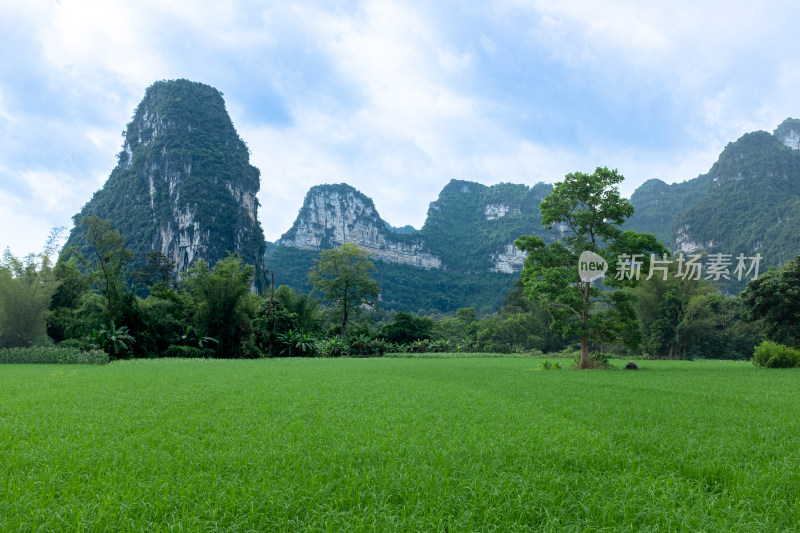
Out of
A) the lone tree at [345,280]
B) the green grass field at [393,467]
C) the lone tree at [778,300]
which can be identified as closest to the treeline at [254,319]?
the lone tree at [778,300]

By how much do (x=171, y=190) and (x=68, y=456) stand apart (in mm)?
85156

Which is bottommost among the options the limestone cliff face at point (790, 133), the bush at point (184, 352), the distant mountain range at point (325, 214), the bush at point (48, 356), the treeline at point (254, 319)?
the bush at point (184, 352)

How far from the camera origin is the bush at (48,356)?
18.2 meters

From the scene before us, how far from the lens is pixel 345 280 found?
127 feet

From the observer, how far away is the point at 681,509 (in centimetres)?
281

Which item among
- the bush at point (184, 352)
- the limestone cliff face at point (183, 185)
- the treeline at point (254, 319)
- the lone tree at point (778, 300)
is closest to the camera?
the lone tree at point (778, 300)

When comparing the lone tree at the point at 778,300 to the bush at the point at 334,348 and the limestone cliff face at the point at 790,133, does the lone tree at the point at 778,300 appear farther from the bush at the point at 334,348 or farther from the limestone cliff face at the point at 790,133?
the limestone cliff face at the point at 790,133

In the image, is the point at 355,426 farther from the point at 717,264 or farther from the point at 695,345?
the point at 695,345

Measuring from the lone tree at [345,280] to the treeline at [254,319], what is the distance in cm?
94

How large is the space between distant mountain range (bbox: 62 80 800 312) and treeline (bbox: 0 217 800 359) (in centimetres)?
3534

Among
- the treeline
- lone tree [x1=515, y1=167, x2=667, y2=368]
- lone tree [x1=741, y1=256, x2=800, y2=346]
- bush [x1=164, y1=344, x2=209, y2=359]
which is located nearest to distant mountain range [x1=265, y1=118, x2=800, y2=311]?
the treeline

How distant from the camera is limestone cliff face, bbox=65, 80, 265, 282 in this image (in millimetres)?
74688

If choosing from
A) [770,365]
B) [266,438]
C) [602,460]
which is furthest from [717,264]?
[266,438]

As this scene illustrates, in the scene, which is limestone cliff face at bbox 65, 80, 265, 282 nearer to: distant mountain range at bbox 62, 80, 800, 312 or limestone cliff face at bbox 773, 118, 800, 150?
distant mountain range at bbox 62, 80, 800, 312
